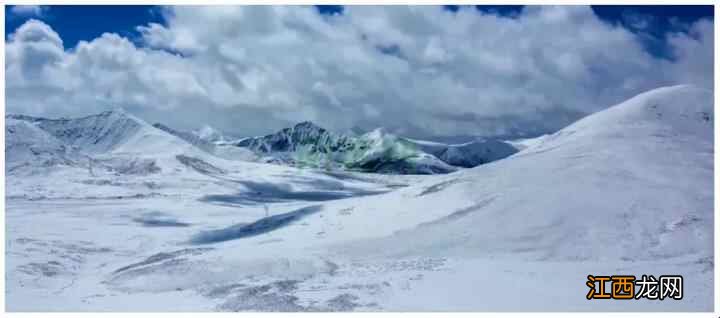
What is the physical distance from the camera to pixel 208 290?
29.0 m

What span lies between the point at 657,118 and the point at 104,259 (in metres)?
48.4

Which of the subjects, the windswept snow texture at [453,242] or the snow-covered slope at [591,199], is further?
the snow-covered slope at [591,199]

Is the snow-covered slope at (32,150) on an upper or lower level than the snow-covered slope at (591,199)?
upper

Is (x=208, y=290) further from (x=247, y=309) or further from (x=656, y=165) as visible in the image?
(x=656, y=165)

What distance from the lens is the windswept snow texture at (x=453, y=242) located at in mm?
26344

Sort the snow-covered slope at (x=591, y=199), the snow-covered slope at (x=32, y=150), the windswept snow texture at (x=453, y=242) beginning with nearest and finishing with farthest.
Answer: the windswept snow texture at (x=453, y=242) → the snow-covered slope at (x=591, y=199) → the snow-covered slope at (x=32, y=150)

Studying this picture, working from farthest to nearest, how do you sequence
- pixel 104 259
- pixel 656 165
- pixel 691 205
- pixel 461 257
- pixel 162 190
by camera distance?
1. pixel 162 190
2. pixel 656 165
3. pixel 104 259
4. pixel 691 205
5. pixel 461 257

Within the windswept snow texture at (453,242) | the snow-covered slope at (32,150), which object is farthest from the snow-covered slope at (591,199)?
the snow-covered slope at (32,150)

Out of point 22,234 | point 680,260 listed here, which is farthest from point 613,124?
point 22,234


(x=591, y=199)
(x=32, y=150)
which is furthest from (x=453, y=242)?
(x=32, y=150)

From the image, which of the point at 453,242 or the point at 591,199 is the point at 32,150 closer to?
the point at 453,242

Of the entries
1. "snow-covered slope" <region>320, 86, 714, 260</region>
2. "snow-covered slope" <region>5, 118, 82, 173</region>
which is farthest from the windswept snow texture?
"snow-covered slope" <region>5, 118, 82, 173</region>

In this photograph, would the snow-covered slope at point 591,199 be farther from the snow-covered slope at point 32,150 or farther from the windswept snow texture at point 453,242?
the snow-covered slope at point 32,150

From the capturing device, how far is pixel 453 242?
36.4 m
